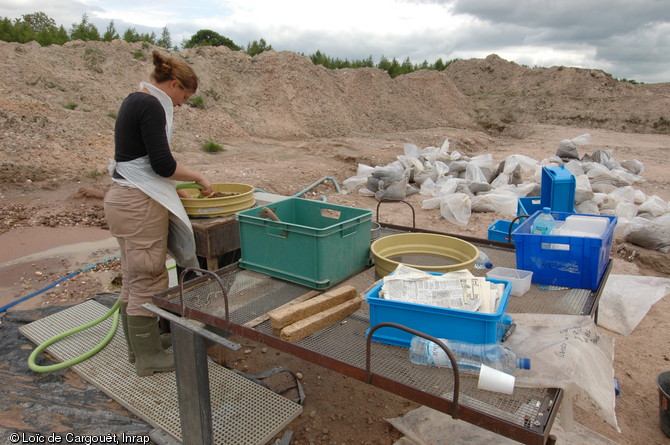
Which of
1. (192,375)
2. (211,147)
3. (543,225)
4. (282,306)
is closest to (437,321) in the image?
(282,306)

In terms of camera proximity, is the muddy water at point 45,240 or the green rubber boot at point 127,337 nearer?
the green rubber boot at point 127,337

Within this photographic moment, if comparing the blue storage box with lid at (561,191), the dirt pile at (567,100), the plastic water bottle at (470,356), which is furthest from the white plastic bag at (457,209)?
the dirt pile at (567,100)

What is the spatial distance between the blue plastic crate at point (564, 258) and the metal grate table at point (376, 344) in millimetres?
54

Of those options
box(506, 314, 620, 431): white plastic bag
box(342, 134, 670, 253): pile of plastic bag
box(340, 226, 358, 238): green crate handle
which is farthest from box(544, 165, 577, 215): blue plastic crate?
box(342, 134, 670, 253): pile of plastic bag

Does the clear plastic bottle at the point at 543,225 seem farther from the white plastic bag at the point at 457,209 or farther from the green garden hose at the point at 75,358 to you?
the white plastic bag at the point at 457,209

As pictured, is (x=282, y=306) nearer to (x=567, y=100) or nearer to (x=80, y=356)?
(x=80, y=356)

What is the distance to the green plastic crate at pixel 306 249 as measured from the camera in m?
2.18

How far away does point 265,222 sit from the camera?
7.49 ft

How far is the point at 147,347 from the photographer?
9.05 ft

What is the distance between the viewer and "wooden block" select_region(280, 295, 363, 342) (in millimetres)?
1784

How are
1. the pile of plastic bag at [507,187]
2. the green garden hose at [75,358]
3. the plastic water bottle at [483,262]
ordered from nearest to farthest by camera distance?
1. the plastic water bottle at [483,262]
2. the green garden hose at [75,358]
3. the pile of plastic bag at [507,187]

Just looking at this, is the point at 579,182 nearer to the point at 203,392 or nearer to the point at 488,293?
the point at 488,293

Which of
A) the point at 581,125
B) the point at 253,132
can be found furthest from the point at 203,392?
the point at 581,125

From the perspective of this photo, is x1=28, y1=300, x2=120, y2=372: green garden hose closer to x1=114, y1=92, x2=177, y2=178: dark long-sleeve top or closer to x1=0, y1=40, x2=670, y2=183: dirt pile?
x1=114, y1=92, x2=177, y2=178: dark long-sleeve top
